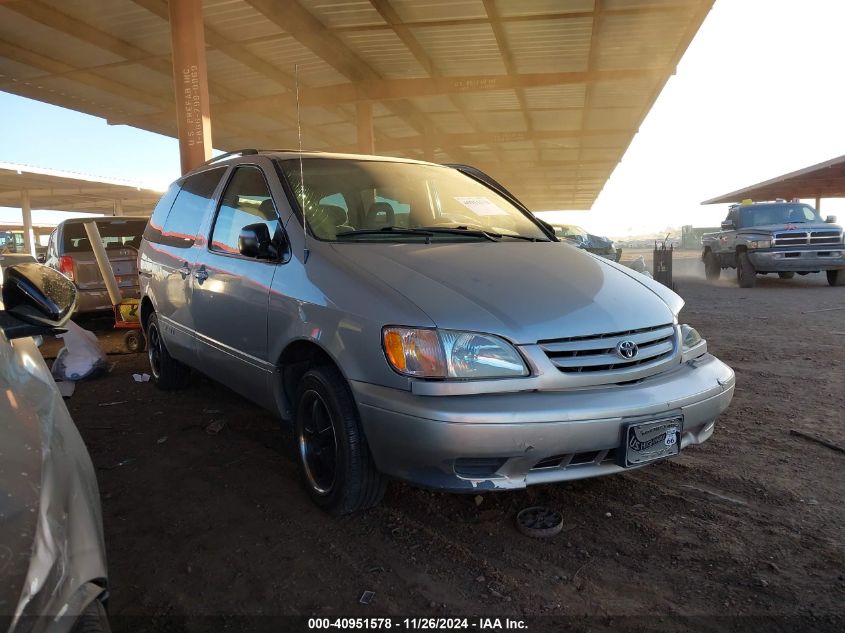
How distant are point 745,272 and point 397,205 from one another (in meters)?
11.1

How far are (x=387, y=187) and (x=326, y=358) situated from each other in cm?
125

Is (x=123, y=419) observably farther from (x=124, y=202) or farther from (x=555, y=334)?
(x=124, y=202)

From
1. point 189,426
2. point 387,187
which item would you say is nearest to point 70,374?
point 189,426

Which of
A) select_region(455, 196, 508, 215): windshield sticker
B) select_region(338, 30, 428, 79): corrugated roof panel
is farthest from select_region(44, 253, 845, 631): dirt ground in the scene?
select_region(338, 30, 428, 79): corrugated roof panel

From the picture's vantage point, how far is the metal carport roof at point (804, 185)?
20453mm

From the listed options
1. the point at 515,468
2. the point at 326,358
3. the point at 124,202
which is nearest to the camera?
the point at 515,468

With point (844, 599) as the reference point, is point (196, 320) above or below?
above

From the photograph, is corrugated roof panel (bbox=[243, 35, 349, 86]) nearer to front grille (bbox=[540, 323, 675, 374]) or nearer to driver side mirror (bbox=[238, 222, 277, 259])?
driver side mirror (bbox=[238, 222, 277, 259])

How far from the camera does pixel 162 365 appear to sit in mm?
4699

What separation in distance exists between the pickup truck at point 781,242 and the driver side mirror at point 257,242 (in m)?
11.6

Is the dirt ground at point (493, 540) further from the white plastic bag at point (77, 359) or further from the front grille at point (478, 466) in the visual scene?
the white plastic bag at point (77, 359)

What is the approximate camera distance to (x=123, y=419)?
4160 millimetres

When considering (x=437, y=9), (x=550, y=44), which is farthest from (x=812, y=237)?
(x=437, y=9)

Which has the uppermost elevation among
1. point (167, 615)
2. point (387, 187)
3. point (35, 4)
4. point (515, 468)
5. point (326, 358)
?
point (35, 4)
